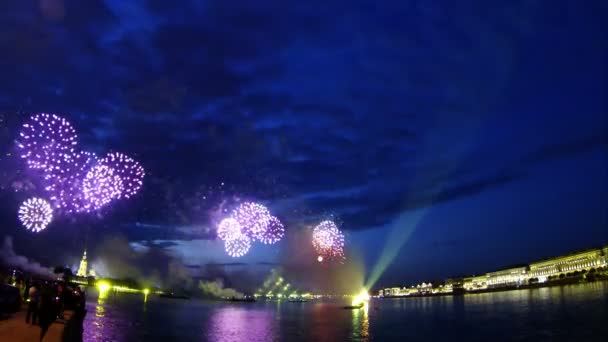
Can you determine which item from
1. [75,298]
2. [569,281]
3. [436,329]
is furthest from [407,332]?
[569,281]

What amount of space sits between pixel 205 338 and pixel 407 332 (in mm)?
29534

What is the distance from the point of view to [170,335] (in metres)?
55.7

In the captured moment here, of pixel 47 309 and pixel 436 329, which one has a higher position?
pixel 47 309

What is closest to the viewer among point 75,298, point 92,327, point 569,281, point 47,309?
point 47,309

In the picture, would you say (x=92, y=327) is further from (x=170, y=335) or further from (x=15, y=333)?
(x=15, y=333)

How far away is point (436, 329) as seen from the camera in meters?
70.1

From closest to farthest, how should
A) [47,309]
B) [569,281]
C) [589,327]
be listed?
[47,309] → [589,327] → [569,281]

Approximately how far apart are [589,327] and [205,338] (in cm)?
4869

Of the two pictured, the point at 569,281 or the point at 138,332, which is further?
the point at 569,281

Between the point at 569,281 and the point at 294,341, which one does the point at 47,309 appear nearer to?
the point at 294,341

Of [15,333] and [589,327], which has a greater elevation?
[15,333]

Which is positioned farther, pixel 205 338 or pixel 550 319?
pixel 550 319

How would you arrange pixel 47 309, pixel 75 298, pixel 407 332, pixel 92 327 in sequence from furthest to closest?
pixel 407 332, pixel 92 327, pixel 75 298, pixel 47 309

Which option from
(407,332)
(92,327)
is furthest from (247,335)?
(407,332)
